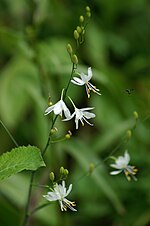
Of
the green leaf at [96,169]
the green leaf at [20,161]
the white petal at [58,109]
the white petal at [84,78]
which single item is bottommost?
the green leaf at [96,169]

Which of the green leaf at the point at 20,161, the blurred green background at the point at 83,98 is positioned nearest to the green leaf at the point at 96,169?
the blurred green background at the point at 83,98

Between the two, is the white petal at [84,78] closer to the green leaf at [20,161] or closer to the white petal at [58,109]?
the white petal at [58,109]

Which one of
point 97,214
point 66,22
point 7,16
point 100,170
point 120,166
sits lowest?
point 97,214

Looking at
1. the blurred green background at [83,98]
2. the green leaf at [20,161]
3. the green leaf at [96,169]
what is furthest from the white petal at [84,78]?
the green leaf at [96,169]

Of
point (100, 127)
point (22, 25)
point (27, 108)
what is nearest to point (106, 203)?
point (100, 127)

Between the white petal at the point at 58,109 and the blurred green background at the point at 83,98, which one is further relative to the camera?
the blurred green background at the point at 83,98

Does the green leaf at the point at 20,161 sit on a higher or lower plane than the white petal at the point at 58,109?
lower

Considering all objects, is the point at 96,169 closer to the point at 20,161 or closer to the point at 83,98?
the point at 83,98

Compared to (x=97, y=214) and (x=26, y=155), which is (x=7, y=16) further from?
(x=26, y=155)

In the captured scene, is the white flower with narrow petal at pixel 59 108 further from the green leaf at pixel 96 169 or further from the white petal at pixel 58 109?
the green leaf at pixel 96 169
